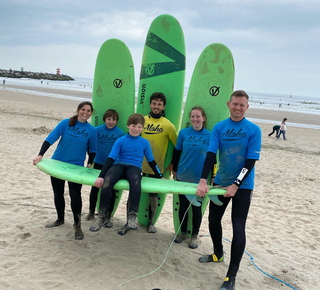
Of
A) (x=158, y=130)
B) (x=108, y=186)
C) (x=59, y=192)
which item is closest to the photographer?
(x=108, y=186)

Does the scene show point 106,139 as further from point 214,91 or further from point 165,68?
point 214,91

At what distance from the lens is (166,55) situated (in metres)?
3.93

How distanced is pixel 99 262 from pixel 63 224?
37.5 inches

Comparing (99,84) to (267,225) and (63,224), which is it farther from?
(267,225)

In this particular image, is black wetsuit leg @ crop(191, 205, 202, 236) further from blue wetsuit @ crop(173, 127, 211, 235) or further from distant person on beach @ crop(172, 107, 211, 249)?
blue wetsuit @ crop(173, 127, 211, 235)

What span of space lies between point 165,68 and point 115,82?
2.35ft

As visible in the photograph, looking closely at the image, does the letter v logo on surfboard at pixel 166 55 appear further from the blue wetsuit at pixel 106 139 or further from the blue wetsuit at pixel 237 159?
the blue wetsuit at pixel 237 159

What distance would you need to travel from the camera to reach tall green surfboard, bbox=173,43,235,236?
3.68 meters

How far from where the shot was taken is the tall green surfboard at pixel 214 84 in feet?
12.1

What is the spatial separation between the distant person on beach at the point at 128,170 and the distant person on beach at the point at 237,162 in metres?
0.63

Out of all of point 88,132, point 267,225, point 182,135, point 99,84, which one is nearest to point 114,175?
point 88,132

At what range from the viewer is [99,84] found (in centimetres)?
405

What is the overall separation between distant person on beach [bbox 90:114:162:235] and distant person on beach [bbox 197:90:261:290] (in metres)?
0.63

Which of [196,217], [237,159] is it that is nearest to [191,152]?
[237,159]
